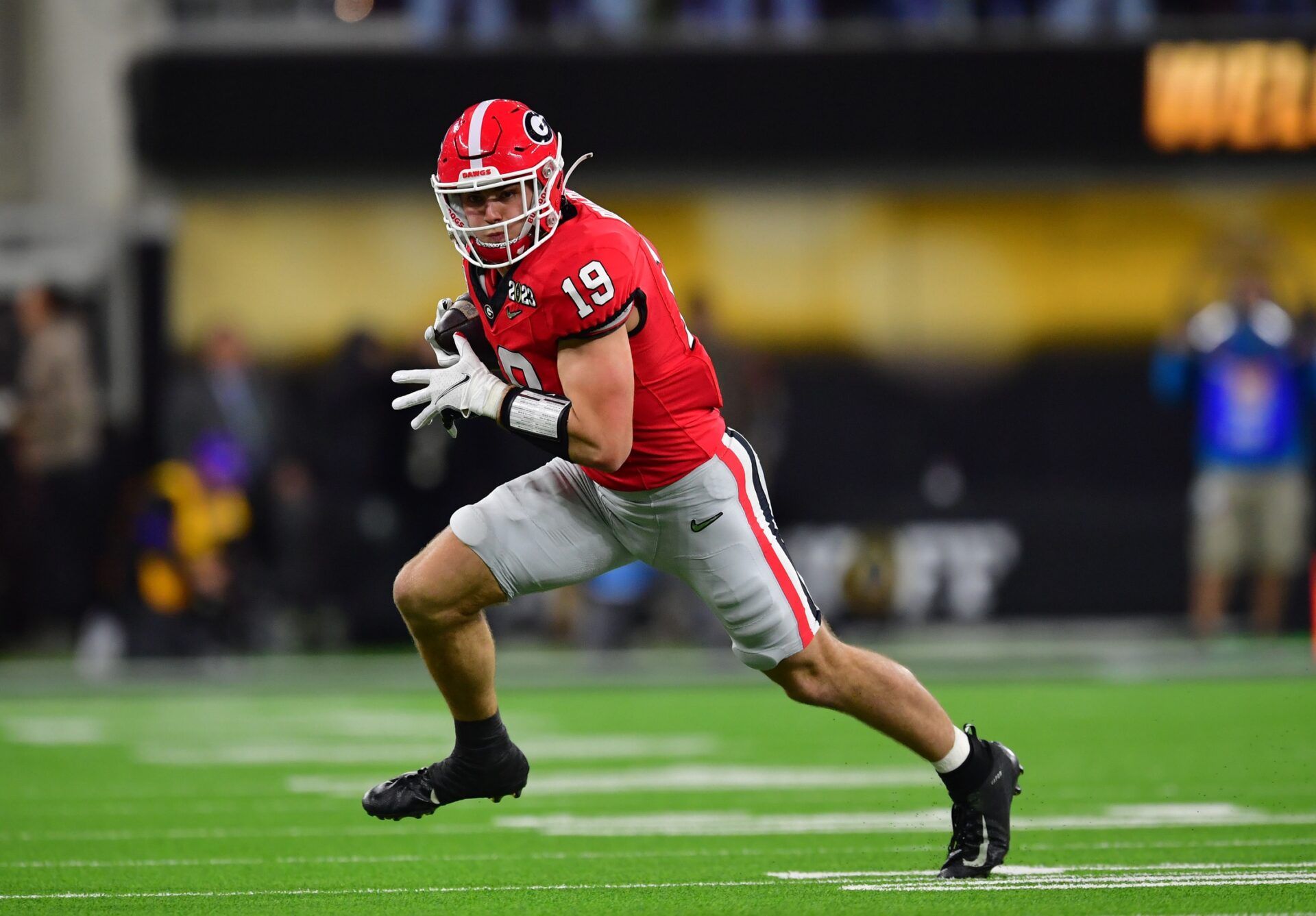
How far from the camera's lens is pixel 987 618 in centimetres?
1295

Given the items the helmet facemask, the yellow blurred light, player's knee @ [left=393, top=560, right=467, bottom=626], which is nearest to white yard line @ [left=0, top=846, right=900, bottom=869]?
player's knee @ [left=393, top=560, right=467, bottom=626]

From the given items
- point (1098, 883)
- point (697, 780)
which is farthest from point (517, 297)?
point (697, 780)

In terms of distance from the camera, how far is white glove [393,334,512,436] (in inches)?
187

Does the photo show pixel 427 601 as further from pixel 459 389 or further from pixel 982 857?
pixel 982 857

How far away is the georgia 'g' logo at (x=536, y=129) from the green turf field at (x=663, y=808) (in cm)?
165

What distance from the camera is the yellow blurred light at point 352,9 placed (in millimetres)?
13984

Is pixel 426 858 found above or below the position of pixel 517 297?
below

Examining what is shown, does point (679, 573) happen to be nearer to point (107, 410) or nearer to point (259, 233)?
point (107, 410)

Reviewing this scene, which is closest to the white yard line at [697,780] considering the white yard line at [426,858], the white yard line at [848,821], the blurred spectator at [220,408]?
the white yard line at [848,821]

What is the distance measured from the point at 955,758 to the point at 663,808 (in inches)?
59.3

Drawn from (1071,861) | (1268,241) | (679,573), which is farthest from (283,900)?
(1268,241)

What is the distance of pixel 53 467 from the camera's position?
1205 cm

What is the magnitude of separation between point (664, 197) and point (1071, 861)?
9.51 metres

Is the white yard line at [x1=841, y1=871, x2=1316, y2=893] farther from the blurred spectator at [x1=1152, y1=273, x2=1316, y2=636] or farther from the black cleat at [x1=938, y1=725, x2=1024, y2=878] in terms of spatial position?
the blurred spectator at [x1=1152, y1=273, x2=1316, y2=636]
